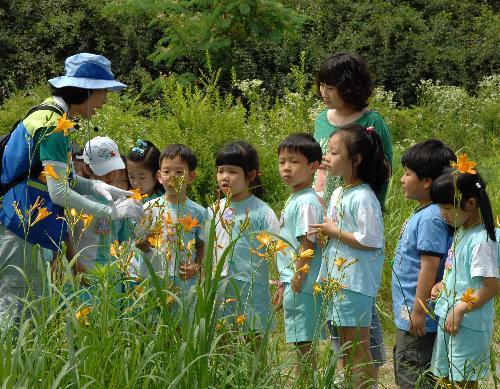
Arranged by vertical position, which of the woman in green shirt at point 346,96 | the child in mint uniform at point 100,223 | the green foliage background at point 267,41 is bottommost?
the child in mint uniform at point 100,223

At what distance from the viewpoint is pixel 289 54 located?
55.1ft

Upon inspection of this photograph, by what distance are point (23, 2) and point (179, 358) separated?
1615cm

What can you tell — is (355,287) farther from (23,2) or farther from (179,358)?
(23,2)

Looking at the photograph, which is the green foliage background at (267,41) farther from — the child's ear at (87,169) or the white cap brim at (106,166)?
the white cap brim at (106,166)

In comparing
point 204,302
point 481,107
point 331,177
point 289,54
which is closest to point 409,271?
point 331,177

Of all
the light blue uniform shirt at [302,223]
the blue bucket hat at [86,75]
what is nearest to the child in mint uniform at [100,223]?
the blue bucket hat at [86,75]

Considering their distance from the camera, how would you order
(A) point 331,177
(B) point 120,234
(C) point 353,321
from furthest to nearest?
(B) point 120,234 → (A) point 331,177 → (C) point 353,321

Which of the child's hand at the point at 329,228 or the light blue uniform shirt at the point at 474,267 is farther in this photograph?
the child's hand at the point at 329,228

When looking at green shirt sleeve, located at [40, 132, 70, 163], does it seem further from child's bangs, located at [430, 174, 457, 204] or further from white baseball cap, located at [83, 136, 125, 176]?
child's bangs, located at [430, 174, 457, 204]

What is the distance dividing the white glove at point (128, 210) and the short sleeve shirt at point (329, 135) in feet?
2.58

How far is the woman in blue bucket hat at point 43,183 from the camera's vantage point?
362 cm

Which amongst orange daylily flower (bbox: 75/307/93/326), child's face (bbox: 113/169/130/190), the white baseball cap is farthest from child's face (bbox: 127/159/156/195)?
orange daylily flower (bbox: 75/307/93/326)

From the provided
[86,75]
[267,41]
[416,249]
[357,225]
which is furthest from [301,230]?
[267,41]

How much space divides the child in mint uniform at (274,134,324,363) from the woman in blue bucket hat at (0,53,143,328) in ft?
2.08
